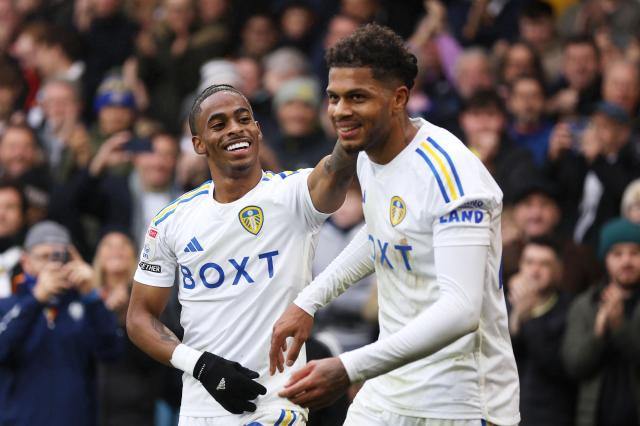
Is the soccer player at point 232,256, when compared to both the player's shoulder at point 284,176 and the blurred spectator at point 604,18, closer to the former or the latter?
the player's shoulder at point 284,176

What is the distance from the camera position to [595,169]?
391 inches

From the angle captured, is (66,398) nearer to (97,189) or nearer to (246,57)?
(97,189)

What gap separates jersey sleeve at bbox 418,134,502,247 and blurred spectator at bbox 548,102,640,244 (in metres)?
4.56

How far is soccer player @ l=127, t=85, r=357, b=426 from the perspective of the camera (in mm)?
6185

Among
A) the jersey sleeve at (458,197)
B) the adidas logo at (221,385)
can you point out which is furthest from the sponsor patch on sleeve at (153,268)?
the jersey sleeve at (458,197)

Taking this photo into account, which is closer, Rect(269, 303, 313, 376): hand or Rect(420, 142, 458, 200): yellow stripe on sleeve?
Rect(420, 142, 458, 200): yellow stripe on sleeve

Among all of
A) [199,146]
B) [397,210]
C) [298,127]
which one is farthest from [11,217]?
[397,210]

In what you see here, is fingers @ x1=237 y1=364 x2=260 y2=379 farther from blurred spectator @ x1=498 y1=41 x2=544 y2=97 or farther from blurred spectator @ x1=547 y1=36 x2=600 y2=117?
blurred spectator @ x1=498 y1=41 x2=544 y2=97

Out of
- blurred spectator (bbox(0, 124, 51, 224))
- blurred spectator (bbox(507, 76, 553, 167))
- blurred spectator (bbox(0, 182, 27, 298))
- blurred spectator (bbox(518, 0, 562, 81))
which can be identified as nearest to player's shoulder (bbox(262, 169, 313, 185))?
blurred spectator (bbox(0, 182, 27, 298))

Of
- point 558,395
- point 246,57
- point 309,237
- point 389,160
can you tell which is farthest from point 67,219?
point 389,160

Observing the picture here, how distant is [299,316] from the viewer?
5.84 metres

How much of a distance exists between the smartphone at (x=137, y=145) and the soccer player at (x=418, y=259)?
6315 millimetres

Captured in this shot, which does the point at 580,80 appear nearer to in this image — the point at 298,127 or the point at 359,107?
the point at 298,127

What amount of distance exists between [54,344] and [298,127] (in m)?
3.36
